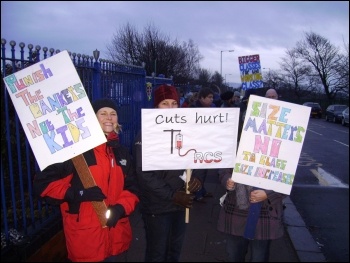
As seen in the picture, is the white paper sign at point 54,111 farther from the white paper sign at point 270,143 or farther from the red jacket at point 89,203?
the white paper sign at point 270,143

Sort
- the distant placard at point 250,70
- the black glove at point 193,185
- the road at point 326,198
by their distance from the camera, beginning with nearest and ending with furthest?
the black glove at point 193,185
the road at point 326,198
the distant placard at point 250,70

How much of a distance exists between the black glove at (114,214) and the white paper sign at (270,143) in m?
0.92

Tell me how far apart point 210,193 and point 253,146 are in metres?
3.76

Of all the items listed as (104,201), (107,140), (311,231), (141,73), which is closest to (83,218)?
(104,201)

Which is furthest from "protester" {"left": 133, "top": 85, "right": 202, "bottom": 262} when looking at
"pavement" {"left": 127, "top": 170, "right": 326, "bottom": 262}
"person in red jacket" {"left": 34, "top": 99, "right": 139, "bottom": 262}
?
"pavement" {"left": 127, "top": 170, "right": 326, "bottom": 262}

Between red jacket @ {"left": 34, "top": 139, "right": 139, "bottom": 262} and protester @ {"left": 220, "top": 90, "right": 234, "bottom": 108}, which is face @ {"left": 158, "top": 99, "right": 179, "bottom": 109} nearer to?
red jacket @ {"left": 34, "top": 139, "right": 139, "bottom": 262}

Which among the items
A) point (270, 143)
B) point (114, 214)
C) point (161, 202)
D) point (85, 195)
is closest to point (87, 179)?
point (85, 195)

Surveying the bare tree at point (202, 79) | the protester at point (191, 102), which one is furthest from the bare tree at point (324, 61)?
the protester at point (191, 102)

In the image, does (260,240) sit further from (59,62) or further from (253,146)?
(59,62)

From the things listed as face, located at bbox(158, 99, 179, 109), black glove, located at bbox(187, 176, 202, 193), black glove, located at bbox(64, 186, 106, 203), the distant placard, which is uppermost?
the distant placard

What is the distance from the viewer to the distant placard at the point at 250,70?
383 inches

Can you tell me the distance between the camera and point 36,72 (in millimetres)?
2516

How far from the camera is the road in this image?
4.48 metres

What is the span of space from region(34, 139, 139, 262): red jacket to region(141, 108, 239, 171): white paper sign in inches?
12.6
